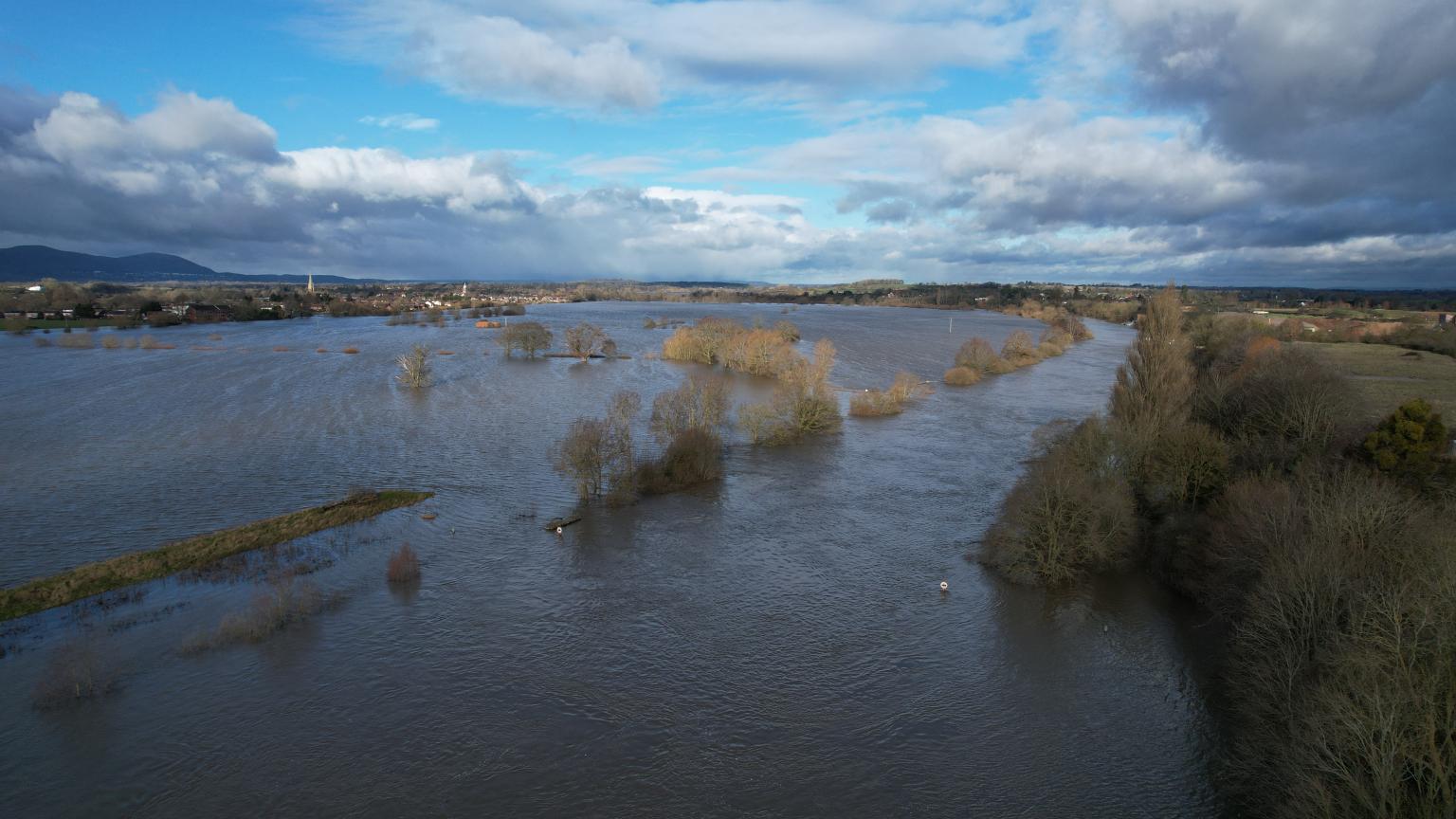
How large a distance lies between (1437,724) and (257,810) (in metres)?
18.8

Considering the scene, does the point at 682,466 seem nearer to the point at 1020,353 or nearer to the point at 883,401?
the point at 883,401

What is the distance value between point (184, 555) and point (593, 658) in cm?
1389

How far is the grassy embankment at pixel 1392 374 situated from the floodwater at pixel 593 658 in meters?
16.9

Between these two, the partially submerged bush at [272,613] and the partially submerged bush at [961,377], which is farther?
the partially submerged bush at [961,377]

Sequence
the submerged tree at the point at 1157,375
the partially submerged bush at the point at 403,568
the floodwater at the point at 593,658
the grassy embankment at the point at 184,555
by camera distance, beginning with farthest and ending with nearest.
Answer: the submerged tree at the point at 1157,375 < the partially submerged bush at the point at 403,568 < the grassy embankment at the point at 184,555 < the floodwater at the point at 593,658

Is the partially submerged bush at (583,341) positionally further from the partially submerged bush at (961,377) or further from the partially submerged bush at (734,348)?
the partially submerged bush at (961,377)

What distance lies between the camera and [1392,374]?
46.4 meters

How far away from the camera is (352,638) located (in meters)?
20.0

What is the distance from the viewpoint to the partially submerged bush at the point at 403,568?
23188 mm

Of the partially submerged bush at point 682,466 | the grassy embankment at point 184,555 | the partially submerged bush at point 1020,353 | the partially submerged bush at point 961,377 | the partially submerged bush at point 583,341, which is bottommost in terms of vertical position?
the grassy embankment at point 184,555

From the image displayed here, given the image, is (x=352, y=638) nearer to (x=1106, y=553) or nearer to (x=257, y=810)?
(x=257, y=810)

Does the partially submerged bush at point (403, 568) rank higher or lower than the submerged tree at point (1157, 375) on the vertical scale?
lower

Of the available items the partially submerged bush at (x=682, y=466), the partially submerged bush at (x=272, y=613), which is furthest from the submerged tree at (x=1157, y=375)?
the partially submerged bush at (x=272, y=613)

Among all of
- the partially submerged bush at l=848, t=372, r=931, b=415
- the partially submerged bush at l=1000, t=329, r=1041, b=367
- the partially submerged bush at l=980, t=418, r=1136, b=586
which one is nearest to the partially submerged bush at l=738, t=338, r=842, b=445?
the partially submerged bush at l=848, t=372, r=931, b=415
